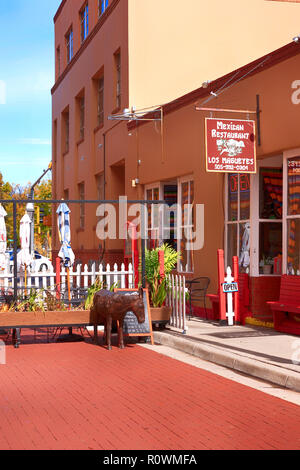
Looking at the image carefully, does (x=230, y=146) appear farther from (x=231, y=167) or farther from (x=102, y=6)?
(x=102, y=6)

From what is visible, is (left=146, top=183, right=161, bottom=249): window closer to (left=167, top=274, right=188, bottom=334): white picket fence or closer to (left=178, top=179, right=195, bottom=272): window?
(left=178, top=179, right=195, bottom=272): window

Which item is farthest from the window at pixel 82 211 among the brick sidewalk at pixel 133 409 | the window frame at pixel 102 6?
the brick sidewalk at pixel 133 409

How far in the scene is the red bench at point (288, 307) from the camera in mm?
10969

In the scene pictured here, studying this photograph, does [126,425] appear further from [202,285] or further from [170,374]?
[202,285]

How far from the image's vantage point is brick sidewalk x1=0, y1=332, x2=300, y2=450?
537 cm

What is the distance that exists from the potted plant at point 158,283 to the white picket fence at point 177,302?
11 centimetres

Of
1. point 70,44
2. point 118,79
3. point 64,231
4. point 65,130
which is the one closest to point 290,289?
point 64,231

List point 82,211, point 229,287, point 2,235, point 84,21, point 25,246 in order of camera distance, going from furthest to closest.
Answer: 1. point 84,21
2. point 82,211
3. point 25,246
4. point 2,235
5. point 229,287

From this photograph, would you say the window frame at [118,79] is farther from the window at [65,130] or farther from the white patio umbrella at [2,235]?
the window at [65,130]

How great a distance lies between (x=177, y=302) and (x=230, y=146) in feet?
9.81

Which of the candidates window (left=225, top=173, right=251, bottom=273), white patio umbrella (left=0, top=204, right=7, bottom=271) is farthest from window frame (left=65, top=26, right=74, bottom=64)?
window (left=225, top=173, right=251, bottom=273)

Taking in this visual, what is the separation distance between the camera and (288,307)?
427 inches

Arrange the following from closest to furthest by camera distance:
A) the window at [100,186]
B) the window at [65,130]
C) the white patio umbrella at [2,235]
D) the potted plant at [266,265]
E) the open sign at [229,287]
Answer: the open sign at [229,287], the potted plant at [266,265], the white patio umbrella at [2,235], the window at [100,186], the window at [65,130]

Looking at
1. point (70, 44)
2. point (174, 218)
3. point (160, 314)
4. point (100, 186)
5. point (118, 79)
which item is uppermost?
point (70, 44)
